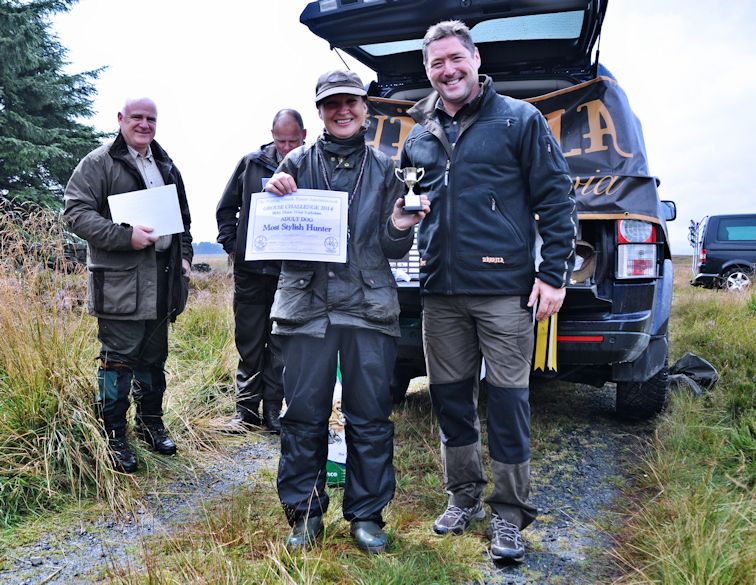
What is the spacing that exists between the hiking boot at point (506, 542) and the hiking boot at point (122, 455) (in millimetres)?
1916

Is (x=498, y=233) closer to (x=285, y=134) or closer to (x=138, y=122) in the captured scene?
(x=285, y=134)

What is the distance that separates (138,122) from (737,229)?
590 inches

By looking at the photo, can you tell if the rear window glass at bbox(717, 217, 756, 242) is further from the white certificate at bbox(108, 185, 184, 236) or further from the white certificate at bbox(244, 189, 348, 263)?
the white certificate at bbox(244, 189, 348, 263)

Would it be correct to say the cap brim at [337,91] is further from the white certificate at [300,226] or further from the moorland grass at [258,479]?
the moorland grass at [258,479]

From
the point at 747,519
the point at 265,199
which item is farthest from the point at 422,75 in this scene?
the point at 747,519

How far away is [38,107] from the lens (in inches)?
642

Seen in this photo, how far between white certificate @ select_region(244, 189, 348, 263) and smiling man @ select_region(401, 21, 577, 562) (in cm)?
46

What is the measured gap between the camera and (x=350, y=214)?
2459 mm

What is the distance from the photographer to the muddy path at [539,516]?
2299mm

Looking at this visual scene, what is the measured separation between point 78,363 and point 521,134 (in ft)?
8.83

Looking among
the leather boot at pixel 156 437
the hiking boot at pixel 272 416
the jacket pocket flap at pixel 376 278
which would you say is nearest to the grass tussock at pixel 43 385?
the leather boot at pixel 156 437

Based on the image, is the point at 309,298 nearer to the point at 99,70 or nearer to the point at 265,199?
the point at 265,199

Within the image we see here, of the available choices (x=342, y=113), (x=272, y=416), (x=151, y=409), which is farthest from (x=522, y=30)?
(x=151, y=409)

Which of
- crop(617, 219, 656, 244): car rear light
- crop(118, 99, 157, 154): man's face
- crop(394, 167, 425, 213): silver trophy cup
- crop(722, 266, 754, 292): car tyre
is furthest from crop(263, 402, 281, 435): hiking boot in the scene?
crop(722, 266, 754, 292): car tyre
